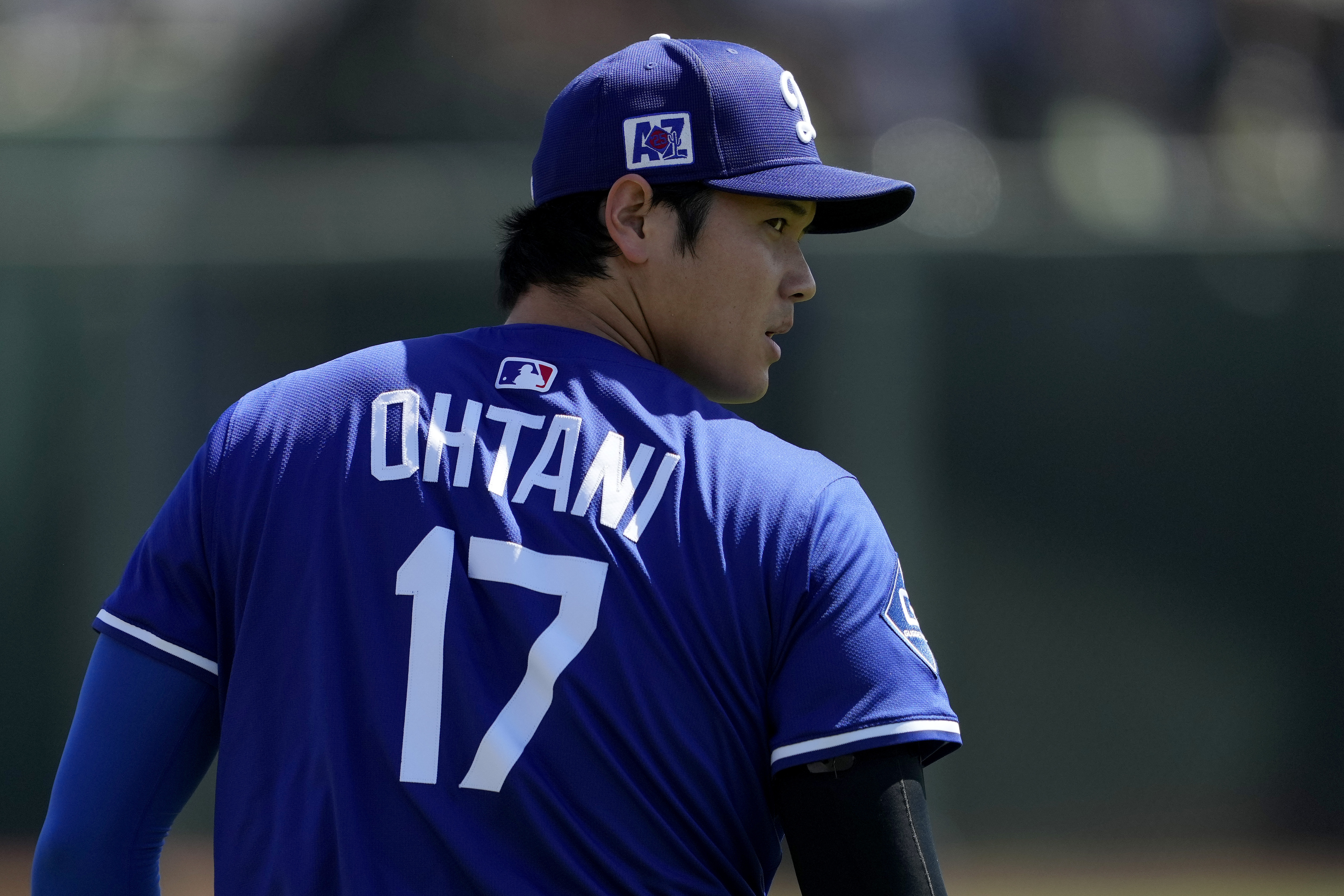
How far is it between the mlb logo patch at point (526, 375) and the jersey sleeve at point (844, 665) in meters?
0.29

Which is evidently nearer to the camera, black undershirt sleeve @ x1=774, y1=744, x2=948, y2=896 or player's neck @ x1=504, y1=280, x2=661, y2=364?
black undershirt sleeve @ x1=774, y1=744, x2=948, y2=896

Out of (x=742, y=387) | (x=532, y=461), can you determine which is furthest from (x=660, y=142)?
(x=532, y=461)

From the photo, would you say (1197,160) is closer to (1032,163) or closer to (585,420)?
(1032,163)

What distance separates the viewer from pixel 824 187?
1354mm

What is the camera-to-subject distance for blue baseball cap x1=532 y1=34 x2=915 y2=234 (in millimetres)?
1314

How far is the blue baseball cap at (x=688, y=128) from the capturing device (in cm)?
131

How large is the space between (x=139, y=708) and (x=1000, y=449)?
15.3 feet

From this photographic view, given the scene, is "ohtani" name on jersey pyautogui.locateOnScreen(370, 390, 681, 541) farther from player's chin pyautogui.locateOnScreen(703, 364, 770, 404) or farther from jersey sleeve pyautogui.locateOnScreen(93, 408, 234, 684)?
player's chin pyautogui.locateOnScreen(703, 364, 770, 404)

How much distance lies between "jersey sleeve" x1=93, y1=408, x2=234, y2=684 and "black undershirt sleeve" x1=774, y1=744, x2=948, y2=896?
0.58 metres

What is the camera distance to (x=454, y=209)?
5457 millimetres

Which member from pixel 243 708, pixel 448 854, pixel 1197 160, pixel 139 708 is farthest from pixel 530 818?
pixel 1197 160

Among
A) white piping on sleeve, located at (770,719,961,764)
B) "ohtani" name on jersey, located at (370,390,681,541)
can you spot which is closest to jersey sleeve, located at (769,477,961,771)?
white piping on sleeve, located at (770,719,961,764)

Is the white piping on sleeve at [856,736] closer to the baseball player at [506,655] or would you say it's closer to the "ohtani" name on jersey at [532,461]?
the baseball player at [506,655]

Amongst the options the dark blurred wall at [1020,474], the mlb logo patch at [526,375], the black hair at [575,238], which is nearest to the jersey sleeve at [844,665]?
the mlb logo patch at [526,375]
